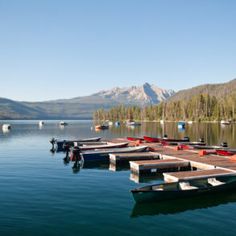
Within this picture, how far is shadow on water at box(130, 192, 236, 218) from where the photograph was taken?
82.1 feet

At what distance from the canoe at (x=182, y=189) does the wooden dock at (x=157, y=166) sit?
9.69 meters

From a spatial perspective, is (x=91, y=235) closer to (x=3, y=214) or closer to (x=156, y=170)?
(x=3, y=214)

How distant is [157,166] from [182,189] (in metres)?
12.3

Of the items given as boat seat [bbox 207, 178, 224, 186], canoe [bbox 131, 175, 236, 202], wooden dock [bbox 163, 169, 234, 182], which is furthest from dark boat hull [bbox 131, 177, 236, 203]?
wooden dock [bbox 163, 169, 234, 182]

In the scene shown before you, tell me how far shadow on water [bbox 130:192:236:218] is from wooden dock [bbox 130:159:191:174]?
11.4 meters

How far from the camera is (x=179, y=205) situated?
87.7ft

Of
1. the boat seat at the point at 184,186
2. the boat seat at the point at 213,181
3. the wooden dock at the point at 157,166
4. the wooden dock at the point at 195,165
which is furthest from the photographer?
the wooden dock at the point at 157,166

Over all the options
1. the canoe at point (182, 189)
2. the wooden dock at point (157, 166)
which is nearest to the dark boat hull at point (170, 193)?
the canoe at point (182, 189)

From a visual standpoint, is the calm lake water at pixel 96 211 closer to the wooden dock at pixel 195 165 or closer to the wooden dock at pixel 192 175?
the wooden dock at pixel 192 175

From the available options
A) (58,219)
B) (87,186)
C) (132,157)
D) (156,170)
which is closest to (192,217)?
(58,219)

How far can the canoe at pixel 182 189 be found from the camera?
26.5 m

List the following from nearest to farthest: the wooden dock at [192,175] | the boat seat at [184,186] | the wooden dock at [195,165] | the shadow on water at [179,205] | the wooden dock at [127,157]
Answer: the shadow on water at [179,205]
the boat seat at [184,186]
the wooden dock at [192,175]
the wooden dock at [195,165]
the wooden dock at [127,157]

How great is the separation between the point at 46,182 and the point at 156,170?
46.7 ft

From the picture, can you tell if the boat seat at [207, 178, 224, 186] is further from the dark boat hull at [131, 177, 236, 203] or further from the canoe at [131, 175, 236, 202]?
the dark boat hull at [131, 177, 236, 203]
